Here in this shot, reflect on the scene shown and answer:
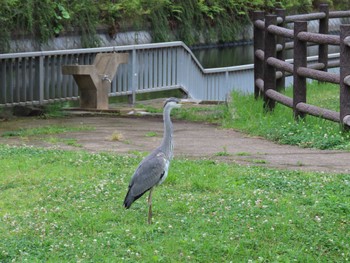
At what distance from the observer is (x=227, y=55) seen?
110ft

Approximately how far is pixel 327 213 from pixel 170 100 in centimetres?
179

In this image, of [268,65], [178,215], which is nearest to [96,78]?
[268,65]

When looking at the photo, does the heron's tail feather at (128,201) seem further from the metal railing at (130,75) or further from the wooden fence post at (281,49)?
the wooden fence post at (281,49)

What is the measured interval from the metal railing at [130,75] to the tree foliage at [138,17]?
1.23m

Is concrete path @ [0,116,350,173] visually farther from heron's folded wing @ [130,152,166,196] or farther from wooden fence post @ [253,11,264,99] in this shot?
heron's folded wing @ [130,152,166,196]

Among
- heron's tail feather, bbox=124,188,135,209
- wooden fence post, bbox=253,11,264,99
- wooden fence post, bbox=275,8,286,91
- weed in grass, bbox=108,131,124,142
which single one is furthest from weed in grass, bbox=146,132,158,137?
heron's tail feather, bbox=124,188,135,209

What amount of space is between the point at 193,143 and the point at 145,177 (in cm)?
481

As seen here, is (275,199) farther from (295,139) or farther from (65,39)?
(65,39)

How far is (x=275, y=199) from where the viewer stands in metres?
8.92

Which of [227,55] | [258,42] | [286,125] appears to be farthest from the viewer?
[227,55]

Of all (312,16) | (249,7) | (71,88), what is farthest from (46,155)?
(249,7)

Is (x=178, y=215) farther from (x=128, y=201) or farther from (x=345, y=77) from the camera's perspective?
(x=345, y=77)

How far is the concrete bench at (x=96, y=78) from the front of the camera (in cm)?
1700

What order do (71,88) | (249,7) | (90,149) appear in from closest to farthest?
(90,149)
(71,88)
(249,7)
